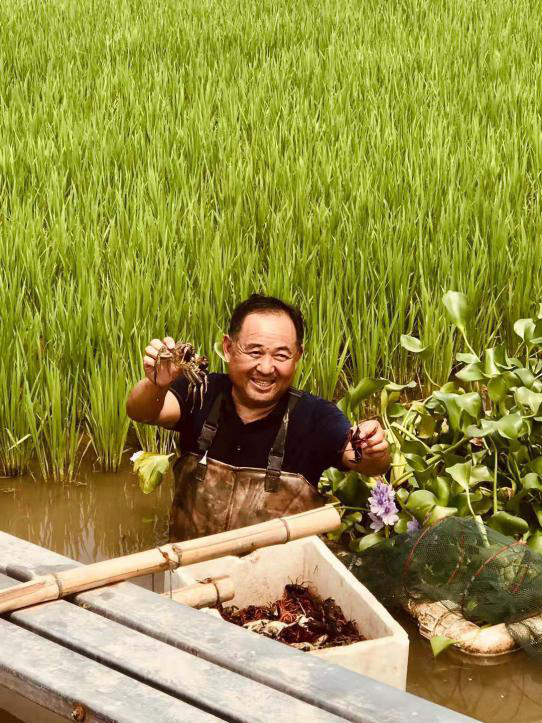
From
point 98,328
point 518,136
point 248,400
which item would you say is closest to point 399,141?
point 518,136

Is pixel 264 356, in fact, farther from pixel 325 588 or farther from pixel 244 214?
pixel 244 214

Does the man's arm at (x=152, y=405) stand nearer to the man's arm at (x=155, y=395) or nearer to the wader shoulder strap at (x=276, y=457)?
the man's arm at (x=155, y=395)

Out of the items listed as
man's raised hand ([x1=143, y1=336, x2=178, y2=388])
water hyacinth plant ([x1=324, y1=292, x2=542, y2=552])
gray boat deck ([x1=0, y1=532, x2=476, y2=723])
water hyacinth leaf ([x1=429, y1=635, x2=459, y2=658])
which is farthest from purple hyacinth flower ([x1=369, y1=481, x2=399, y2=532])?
gray boat deck ([x1=0, y1=532, x2=476, y2=723])

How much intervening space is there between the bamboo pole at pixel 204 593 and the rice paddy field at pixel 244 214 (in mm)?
1076

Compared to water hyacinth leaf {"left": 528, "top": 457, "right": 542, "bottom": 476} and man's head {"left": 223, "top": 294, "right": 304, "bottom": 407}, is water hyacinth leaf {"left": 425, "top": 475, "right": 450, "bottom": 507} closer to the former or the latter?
water hyacinth leaf {"left": 528, "top": 457, "right": 542, "bottom": 476}

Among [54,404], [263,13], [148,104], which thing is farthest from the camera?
[263,13]

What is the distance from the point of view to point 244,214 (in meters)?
3.91

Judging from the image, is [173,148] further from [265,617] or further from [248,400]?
[265,617]

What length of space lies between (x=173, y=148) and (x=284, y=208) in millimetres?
758

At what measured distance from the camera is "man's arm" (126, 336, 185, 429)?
2.13m

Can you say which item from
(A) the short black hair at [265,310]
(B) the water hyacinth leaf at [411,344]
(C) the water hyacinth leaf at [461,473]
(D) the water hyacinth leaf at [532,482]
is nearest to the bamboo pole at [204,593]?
(A) the short black hair at [265,310]

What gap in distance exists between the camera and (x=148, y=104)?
16.7ft

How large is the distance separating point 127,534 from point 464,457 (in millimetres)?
818

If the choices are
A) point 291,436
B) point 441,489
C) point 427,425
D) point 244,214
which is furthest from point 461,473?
point 244,214
